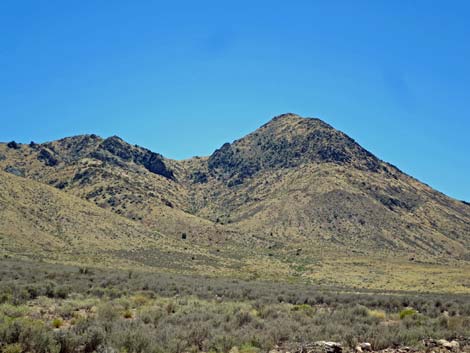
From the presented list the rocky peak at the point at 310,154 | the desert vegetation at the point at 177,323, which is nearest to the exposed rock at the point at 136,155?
the rocky peak at the point at 310,154

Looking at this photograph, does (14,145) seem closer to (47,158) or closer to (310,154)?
(47,158)

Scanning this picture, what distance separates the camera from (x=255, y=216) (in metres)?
145

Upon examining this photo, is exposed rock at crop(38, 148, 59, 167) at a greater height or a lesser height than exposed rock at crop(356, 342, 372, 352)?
greater

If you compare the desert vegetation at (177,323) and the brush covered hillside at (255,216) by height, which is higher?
the brush covered hillside at (255,216)

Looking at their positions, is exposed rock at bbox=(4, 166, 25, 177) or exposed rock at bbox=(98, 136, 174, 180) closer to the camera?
exposed rock at bbox=(4, 166, 25, 177)

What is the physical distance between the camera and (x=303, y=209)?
468 ft

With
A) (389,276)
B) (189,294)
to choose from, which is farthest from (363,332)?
(389,276)

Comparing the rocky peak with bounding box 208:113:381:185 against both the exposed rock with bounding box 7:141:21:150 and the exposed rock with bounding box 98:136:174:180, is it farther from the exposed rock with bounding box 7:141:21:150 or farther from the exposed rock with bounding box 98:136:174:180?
the exposed rock with bounding box 7:141:21:150

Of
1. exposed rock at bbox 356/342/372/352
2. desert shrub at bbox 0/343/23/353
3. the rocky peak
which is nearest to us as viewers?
desert shrub at bbox 0/343/23/353

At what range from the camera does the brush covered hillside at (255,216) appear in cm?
7262

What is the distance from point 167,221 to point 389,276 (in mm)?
58987

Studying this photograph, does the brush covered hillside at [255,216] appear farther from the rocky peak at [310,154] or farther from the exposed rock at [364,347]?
the exposed rock at [364,347]

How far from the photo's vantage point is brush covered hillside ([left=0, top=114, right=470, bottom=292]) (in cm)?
7262

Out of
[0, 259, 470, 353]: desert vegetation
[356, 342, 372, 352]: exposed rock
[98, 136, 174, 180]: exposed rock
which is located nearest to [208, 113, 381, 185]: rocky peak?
[98, 136, 174, 180]: exposed rock
